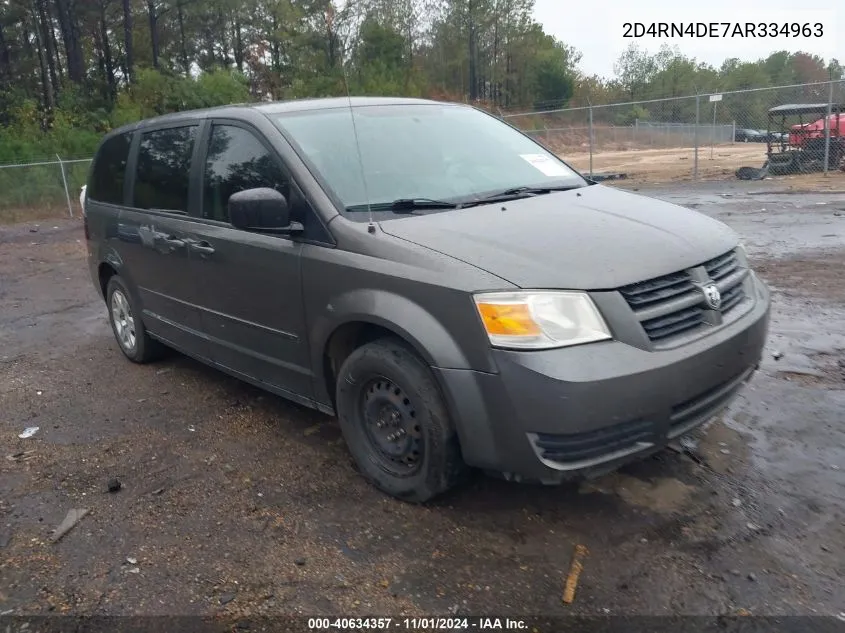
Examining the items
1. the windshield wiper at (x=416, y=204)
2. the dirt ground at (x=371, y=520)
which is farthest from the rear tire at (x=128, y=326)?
the windshield wiper at (x=416, y=204)

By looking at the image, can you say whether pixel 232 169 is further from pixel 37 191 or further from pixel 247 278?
pixel 37 191

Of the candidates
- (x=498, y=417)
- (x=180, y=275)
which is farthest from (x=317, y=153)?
(x=498, y=417)

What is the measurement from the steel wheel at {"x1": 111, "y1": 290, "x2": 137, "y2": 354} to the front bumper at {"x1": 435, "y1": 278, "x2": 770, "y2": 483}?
359 cm

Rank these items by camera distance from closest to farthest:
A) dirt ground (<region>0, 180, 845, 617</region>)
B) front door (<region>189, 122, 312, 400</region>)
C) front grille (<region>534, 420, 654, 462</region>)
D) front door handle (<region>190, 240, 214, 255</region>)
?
dirt ground (<region>0, 180, 845, 617</region>) < front grille (<region>534, 420, 654, 462</region>) < front door (<region>189, 122, 312, 400</region>) < front door handle (<region>190, 240, 214, 255</region>)

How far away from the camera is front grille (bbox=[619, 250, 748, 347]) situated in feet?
9.65

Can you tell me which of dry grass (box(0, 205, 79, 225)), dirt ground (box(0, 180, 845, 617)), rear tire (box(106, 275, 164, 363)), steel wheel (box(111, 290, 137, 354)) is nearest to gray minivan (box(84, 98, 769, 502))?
dirt ground (box(0, 180, 845, 617))

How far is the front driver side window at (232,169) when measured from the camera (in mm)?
3889

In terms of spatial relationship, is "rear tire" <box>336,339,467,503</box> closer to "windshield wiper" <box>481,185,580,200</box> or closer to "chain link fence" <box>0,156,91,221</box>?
"windshield wiper" <box>481,185,580,200</box>

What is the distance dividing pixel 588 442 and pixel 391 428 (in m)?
0.94

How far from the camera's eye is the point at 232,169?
4211 millimetres

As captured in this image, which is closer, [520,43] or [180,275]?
[180,275]

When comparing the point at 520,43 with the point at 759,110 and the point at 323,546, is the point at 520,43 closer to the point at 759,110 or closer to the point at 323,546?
the point at 759,110

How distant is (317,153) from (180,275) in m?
1.44

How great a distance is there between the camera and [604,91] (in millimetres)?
62406
